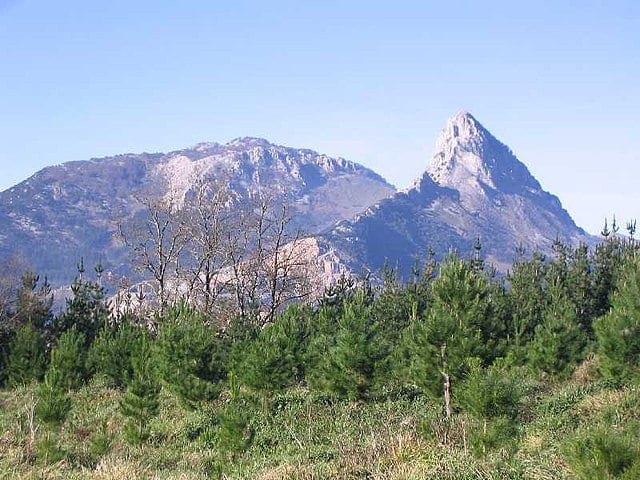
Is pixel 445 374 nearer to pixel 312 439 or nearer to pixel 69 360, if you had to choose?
pixel 312 439

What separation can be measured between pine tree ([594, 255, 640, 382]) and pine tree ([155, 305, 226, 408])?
11.4m

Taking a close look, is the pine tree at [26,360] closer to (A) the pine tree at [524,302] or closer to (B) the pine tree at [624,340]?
(A) the pine tree at [524,302]

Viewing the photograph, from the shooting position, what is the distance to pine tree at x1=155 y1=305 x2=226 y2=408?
1866 centimetres

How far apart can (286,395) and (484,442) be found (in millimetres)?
13500

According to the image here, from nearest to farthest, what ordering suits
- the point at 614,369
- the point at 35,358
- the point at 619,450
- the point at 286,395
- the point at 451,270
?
1. the point at 619,450
2. the point at 451,270
3. the point at 614,369
4. the point at 286,395
5. the point at 35,358

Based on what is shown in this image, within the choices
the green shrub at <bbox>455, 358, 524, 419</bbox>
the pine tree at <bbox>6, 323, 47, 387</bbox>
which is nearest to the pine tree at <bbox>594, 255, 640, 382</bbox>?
the green shrub at <bbox>455, 358, 524, 419</bbox>

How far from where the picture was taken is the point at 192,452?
1483cm

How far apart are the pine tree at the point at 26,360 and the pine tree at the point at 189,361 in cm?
722

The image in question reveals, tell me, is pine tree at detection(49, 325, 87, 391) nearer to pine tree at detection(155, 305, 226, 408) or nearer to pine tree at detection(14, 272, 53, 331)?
pine tree at detection(155, 305, 226, 408)

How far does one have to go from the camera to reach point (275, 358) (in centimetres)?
1869

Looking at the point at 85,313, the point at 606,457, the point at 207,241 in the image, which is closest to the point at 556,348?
the point at 606,457

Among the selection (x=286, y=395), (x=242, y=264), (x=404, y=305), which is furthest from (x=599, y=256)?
(x=286, y=395)

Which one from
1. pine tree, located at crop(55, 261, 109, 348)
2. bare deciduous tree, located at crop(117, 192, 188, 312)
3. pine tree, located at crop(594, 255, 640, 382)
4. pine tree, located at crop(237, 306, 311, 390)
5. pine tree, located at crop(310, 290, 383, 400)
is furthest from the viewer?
bare deciduous tree, located at crop(117, 192, 188, 312)

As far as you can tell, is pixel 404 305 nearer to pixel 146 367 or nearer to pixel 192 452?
pixel 146 367
